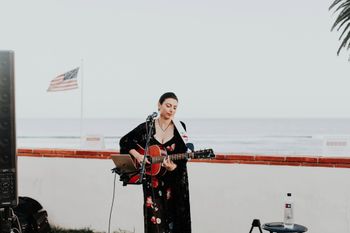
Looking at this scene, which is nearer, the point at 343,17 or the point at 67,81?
the point at 343,17

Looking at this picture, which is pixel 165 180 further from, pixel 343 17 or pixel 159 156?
pixel 343 17

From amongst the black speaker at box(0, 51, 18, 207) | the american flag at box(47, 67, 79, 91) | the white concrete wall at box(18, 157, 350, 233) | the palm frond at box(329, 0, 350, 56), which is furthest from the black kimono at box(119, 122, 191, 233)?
the american flag at box(47, 67, 79, 91)

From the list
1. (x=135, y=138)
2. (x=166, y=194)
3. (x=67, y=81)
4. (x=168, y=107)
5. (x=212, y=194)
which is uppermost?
(x=67, y=81)

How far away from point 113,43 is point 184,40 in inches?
179

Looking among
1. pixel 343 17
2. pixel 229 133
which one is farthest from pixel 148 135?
pixel 229 133

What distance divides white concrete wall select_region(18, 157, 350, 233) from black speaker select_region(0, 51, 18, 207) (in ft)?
12.5

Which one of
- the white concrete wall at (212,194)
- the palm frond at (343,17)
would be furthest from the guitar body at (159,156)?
the palm frond at (343,17)

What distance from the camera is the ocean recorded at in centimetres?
2714

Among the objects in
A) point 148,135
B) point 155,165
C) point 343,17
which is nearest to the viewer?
point 148,135

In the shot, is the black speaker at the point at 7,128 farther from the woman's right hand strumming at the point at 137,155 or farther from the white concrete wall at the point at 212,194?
the white concrete wall at the point at 212,194

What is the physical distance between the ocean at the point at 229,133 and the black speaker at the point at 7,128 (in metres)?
23.3

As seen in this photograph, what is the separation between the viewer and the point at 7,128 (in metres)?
1.70

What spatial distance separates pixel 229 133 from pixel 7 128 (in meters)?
35.6

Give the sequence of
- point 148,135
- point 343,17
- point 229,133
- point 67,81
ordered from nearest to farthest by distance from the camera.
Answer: point 148,135
point 343,17
point 67,81
point 229,133
